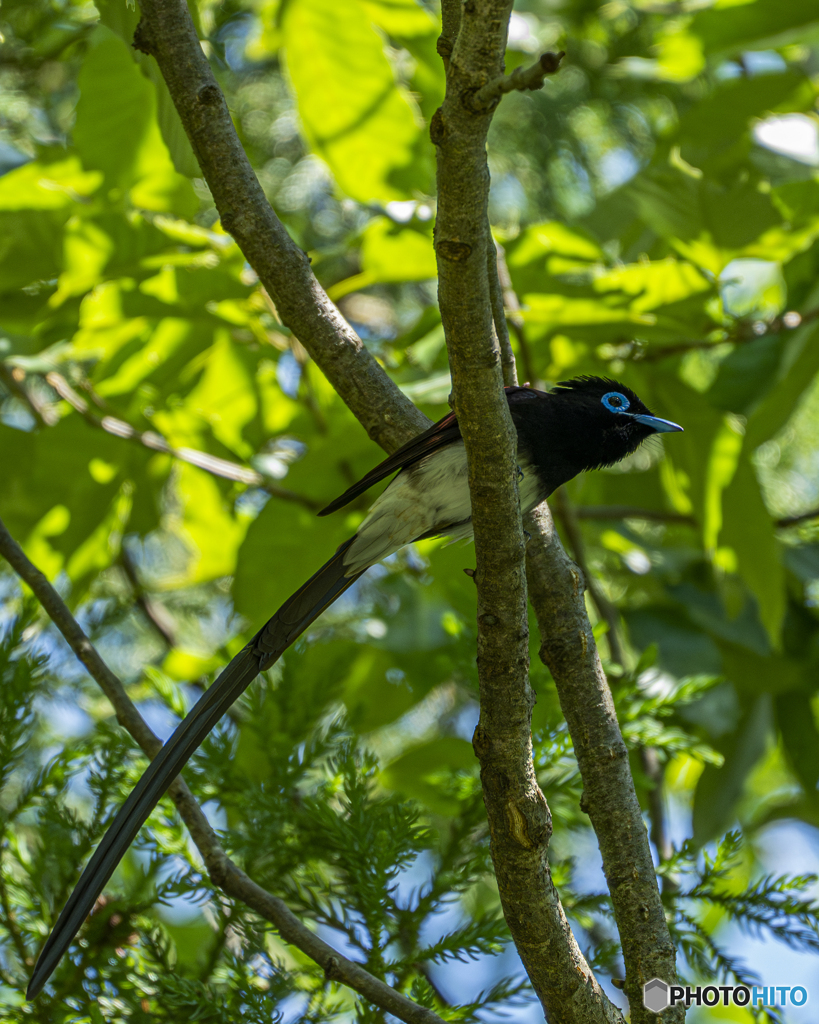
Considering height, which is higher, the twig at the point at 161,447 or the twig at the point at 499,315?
the twig at the point at 161,447

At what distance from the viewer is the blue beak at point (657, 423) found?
2.55m

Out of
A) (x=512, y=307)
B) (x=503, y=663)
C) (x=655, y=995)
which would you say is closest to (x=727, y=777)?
(x=655, y=995)

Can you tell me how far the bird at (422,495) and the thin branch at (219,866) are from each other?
8 cm

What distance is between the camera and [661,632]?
2.95 metres

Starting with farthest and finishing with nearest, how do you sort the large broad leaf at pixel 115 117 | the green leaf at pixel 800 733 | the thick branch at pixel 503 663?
1. the green leaf at pixel 800 733
2. the large broad leaf at pixel 115 117
3. the thick branch at pixel 503 663

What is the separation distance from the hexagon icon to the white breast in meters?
1.08

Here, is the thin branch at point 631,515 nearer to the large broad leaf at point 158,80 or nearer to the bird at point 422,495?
the bird at point 422,495

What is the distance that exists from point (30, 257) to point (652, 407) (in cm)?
193

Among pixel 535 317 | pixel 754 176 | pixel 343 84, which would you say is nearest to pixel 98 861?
pixel 535 317

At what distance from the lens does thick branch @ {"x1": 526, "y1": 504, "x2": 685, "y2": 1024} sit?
1.55 metres

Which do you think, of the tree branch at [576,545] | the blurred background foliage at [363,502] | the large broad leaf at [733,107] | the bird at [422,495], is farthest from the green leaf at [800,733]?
the large broad leaf at [733,107]

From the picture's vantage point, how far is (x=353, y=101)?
2627mm

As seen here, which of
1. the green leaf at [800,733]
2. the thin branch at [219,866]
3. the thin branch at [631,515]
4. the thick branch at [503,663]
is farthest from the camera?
the thin branch at [631,515]

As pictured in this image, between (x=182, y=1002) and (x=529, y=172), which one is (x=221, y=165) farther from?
(x=529, y=172)
